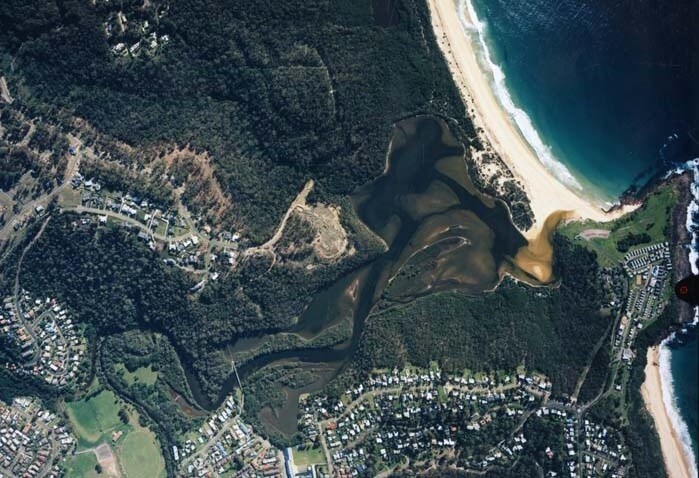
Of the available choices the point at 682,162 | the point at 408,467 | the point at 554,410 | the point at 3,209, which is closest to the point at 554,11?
the point at 682,162

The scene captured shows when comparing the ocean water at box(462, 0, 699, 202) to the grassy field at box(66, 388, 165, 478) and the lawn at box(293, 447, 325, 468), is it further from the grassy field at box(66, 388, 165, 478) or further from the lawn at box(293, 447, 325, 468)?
the grassy field at box(66, 388, 165, 478)

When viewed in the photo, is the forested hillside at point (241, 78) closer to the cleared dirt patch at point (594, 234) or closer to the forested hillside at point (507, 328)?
the forested hillside at point (507, 328)

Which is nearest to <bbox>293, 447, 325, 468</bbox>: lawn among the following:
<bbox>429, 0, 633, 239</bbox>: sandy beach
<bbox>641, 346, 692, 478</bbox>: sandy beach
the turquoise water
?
<bbox>429, 0, 633, 239</bbox>: sandy beach

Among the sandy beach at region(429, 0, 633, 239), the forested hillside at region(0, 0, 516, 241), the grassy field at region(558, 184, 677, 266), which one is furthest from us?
the sandy beach at region(429, 0, 633, 239)

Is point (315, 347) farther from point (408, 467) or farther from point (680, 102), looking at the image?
point (680, 102)

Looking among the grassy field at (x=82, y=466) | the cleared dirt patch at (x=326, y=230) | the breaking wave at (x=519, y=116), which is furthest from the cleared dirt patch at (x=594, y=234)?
the grassy field at (x=82, y=466)

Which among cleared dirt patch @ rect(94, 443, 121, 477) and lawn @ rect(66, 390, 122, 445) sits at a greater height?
lawn @ rect(66, 390, 122, 445)
